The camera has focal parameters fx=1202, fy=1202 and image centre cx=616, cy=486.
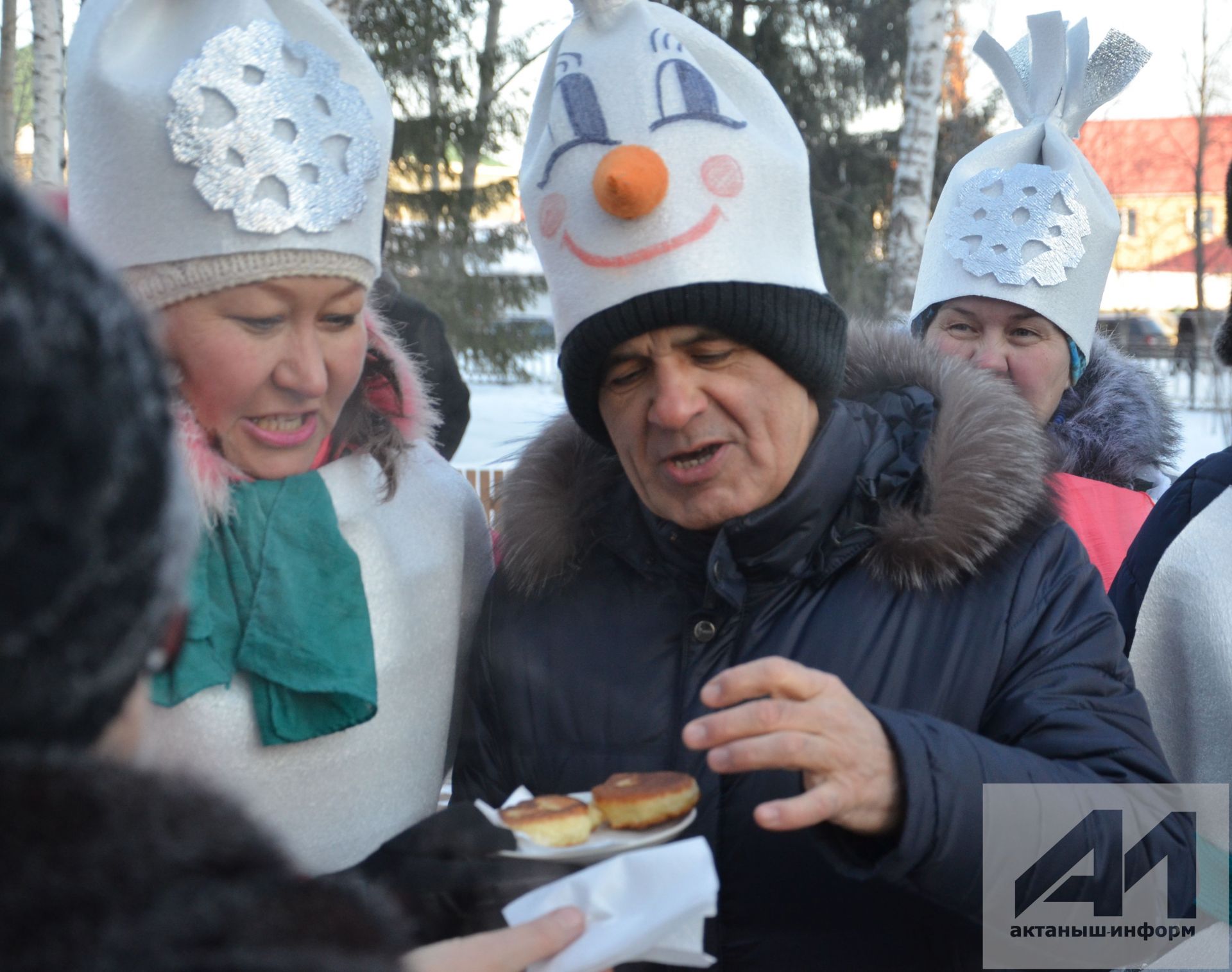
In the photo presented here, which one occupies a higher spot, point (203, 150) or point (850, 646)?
point (203, 150)

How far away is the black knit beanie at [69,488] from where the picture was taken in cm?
58

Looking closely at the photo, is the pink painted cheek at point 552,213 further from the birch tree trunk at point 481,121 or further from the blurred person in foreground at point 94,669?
the birch tree trunk at point 481,121

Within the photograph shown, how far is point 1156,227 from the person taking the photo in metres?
27.7

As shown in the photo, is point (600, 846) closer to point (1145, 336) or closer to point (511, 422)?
point (511, 422)

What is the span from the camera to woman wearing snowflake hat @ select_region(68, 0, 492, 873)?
1.72m

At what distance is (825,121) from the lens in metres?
11.8

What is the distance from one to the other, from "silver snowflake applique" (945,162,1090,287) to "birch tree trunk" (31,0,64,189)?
6695 mm

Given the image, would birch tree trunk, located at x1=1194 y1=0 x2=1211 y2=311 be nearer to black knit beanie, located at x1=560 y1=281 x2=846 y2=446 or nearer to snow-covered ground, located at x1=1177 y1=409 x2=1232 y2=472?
snow-covered ground, located at x1=1177 y1=409 x2=1232 y2=472

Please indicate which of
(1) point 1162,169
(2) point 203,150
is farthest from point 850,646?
(1) point 1162,169

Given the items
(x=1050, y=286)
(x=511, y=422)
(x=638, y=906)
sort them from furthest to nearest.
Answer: (x=511, y=422)
(x=1050, y=286)
(x=638, y=906)

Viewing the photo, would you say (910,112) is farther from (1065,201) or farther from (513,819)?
(513,819)

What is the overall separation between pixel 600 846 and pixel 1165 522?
1.30 meters

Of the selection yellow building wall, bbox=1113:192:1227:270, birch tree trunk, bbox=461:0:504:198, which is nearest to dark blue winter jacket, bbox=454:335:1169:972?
birch tree trunk, bbox=461:0:504:198

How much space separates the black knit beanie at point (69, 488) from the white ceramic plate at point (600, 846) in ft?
2.86
